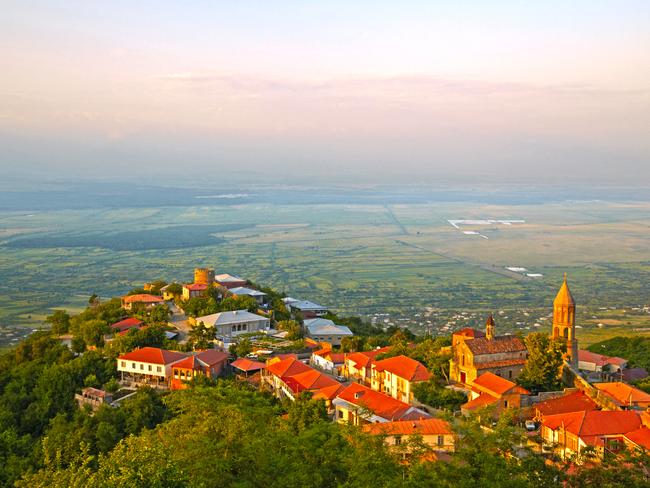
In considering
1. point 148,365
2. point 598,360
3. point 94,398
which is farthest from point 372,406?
point 598,360

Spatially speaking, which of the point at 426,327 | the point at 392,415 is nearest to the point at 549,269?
the point at 426,327

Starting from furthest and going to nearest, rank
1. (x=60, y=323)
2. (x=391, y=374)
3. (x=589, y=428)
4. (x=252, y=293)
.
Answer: (x=252, y=293) → (x=60, y=323) → (x=391, y=374) → (x=589, y=428)

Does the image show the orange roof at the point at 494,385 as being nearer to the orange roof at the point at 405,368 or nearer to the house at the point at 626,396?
the orange roof at the point at 405,368

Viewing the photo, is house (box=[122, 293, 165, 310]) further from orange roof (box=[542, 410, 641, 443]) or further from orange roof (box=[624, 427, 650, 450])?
orange roof (box=[624, 427, 650, 450])

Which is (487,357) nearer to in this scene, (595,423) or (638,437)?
(595,423)

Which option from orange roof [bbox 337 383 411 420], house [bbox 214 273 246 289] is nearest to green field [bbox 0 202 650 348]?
house [bbox 214 273 246 289]

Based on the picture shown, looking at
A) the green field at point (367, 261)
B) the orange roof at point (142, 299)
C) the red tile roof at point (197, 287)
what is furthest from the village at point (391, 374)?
the green field at point (367, 261)
